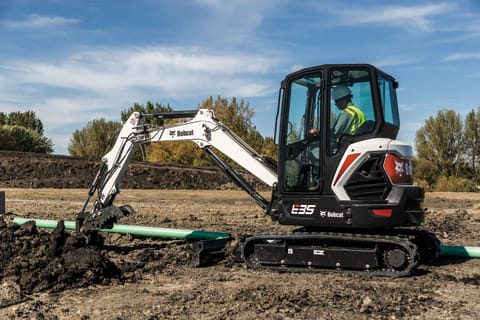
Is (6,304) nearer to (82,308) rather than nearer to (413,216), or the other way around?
(82,308)

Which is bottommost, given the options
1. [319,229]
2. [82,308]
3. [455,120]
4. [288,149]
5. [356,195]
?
[82,308]

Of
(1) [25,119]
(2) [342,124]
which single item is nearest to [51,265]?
(2) [342,124]

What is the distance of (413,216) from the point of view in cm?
789

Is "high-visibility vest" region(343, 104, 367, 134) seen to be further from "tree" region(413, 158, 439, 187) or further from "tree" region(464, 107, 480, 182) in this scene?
"tree" region(464, 107, 480, 182)

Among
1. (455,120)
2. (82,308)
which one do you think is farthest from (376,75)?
(455,120)

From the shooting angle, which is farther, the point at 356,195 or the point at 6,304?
the point at 356,195

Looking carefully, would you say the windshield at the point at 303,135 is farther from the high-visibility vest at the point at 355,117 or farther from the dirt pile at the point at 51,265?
the dirt pile at the point at 51,265

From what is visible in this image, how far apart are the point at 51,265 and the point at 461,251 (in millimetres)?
6572

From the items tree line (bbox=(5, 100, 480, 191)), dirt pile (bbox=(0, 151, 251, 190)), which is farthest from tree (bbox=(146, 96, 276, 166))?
dirt pile (bbox=(0, 151, 251, 190))

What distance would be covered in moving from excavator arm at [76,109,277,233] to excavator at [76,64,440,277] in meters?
0.50

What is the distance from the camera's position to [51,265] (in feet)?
26.2

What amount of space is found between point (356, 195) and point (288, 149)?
1219mm

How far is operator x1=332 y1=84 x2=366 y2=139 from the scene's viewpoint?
7980mm

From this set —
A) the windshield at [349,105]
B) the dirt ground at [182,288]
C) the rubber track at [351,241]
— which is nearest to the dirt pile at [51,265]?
the dirt ground at [182,288]
